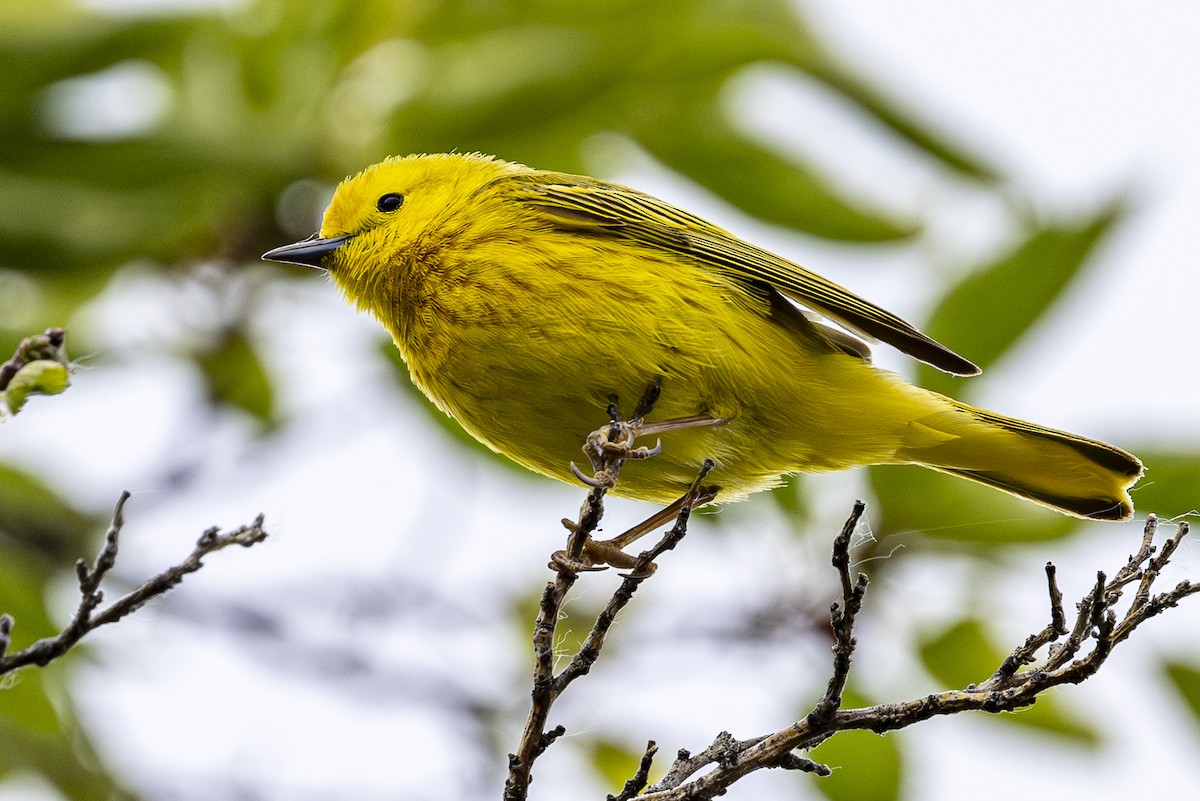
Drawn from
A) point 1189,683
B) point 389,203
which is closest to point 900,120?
point 389,203

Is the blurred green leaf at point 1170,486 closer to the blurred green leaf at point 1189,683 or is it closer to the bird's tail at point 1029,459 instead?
the bird's tail at point 1029,459

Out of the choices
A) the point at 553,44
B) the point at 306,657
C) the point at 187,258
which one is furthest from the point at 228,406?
the point at 553,44

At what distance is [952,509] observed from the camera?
4.06 m

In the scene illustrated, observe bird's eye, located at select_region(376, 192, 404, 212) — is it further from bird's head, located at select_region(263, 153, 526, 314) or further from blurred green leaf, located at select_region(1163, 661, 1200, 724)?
blurred green leaf, located at select_region(1163, 661, 1200, 724)

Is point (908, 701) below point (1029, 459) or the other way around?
below

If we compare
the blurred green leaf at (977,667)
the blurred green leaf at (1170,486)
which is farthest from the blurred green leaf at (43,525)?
the blurred green leaf at (1170,486)

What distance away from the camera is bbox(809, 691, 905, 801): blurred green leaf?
12.5 ft

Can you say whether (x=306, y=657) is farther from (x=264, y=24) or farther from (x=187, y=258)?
(x=264, y=24)

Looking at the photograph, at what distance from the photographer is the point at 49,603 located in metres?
4.24

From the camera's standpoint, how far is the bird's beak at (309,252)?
4301mm

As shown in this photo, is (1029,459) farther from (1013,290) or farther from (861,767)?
(861,767)

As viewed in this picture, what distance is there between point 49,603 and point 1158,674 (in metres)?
3.20

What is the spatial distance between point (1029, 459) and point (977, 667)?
62 cm

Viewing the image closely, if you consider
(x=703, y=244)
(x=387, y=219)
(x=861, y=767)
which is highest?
(x=387, y=219)
